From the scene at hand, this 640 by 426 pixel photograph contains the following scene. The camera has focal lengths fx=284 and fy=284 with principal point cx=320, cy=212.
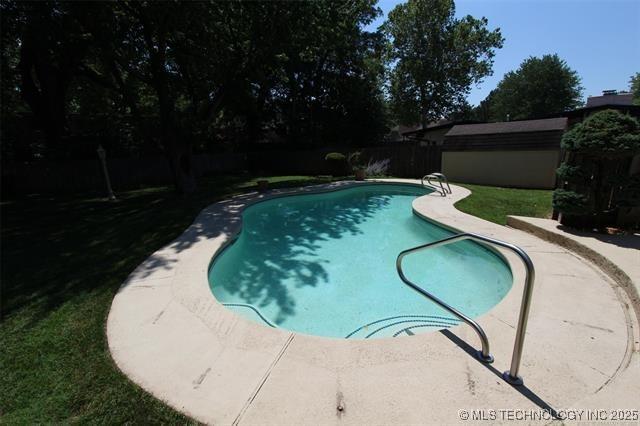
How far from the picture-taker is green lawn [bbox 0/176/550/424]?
2.17 meters

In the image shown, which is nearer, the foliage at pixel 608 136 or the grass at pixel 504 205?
the foliage at pixel 608 136

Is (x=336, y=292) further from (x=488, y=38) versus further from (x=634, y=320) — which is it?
(x=488, y=38)

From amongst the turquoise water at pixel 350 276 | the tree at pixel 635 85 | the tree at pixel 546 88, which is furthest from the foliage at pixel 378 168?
the tree at pixel 635 85

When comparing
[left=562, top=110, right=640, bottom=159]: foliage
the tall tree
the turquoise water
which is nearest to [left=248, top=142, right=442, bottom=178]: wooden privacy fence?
the turquoise water

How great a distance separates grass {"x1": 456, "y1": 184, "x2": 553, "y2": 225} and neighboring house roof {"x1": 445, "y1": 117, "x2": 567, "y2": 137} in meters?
3.56

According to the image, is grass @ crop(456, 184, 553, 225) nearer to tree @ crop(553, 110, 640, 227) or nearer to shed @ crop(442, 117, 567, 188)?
tree @ crop(553, 110, 640, 227)

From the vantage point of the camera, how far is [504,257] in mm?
4883

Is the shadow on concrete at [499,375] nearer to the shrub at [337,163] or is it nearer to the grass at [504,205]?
the grass at [504,205]

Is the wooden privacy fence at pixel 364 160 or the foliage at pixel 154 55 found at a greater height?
the foliage at pixel 154 55

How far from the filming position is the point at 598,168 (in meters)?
5.44

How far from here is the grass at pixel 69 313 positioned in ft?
7.06

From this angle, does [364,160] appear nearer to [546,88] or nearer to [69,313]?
[69,313]

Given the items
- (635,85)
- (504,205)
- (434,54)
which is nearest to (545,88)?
(635,85)

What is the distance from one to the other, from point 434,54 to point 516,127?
17.4 meters
